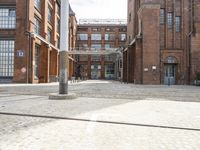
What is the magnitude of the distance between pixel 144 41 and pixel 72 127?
26982 millimetres

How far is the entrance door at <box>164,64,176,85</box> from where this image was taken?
107 feet

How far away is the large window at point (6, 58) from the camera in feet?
101

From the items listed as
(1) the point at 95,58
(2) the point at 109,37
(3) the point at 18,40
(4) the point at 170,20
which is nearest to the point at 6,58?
(3) the point at 18,40

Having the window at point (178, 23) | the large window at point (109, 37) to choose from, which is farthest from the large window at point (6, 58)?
the large window at point (109, 37)

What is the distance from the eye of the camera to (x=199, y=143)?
463 centimetres

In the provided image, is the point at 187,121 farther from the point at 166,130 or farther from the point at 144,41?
the point at 144,41

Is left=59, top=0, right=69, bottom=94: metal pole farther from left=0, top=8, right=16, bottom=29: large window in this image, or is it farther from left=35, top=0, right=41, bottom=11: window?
left=35, top=0, right=41, bottom=11: window

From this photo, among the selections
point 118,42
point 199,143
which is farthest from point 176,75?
point 118,42

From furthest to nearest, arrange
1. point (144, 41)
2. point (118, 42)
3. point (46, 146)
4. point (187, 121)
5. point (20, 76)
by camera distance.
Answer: point (118, 42) < point (144, 41) < point (20, 76) < point (187, 121) < point (46, 146)

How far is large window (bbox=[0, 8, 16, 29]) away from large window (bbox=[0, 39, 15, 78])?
194 cm

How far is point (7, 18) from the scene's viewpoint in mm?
31016

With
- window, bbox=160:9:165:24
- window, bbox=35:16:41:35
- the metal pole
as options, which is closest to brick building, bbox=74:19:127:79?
window, bbox=35:16:41:35

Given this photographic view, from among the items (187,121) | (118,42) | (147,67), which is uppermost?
(118,42)

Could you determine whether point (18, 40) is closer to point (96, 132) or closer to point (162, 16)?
point (162, 16)
